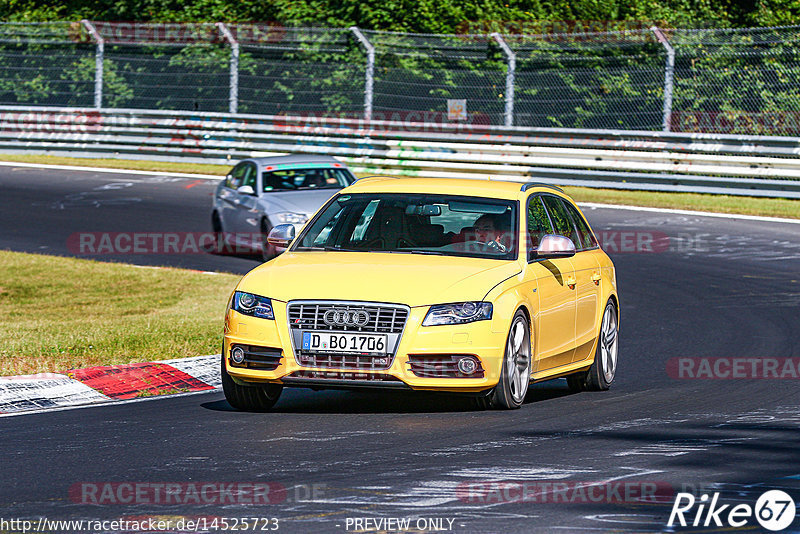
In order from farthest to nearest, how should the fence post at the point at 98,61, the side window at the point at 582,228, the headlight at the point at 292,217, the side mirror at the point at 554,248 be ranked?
the fence post at the point at 98,61 < the headlight at the point at 292,217 < the side window at the point at 582,228 < the side mirror at the point at 554,248

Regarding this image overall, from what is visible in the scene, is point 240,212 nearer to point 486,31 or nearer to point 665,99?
point 665,99

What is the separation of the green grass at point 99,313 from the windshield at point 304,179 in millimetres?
2113

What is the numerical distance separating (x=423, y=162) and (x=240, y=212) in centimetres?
1061

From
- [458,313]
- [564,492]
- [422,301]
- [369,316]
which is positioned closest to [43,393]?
[369,316]

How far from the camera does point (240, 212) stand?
19609 millimetres

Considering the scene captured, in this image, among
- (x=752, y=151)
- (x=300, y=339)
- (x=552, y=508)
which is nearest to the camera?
(x=552, y=508)

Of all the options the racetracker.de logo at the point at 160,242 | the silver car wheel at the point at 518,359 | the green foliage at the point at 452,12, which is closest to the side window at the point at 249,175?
the racetracker.de logo at the point at 160,242

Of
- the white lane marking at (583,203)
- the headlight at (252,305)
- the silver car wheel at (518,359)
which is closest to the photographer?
the headlight at (252,305)

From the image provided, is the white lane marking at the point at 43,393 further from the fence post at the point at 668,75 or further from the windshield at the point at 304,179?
the fence post at the point at 668,75

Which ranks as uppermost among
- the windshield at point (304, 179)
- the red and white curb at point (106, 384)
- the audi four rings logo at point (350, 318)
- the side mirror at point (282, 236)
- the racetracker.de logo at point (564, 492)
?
the side mirror at point (282, 236)

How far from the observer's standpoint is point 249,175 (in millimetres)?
20078

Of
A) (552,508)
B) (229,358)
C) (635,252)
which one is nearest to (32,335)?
(229,358)

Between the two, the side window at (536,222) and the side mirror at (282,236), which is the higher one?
the side window at (536,222)

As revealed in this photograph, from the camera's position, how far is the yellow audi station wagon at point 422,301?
8625 mm
